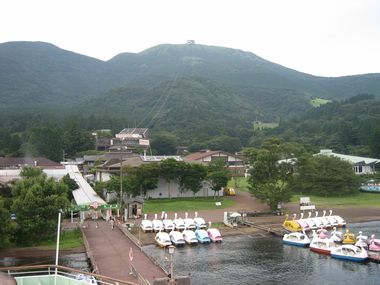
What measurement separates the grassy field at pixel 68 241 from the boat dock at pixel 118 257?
0.57 metres

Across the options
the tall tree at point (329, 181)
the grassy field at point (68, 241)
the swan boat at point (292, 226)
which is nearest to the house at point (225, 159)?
the tall tree at point (329, 181)

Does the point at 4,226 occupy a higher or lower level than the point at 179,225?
higher

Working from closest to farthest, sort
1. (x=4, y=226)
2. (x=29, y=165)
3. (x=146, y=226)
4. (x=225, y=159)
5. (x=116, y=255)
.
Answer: (x=116, y=255)
(x=4, y=226)
(x=146, y=226)
(x=29, y=165)
(x=225, y=159)

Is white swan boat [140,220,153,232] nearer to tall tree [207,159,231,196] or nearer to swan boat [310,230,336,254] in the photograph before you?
swan boat [310,230,336,254]

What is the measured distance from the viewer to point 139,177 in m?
50.6

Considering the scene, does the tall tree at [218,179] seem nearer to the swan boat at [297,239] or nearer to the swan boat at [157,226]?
the swan boat at [157,226]

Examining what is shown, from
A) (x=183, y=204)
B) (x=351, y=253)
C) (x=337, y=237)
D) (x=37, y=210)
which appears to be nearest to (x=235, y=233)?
(x=337, y=237)

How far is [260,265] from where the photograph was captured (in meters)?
28.3

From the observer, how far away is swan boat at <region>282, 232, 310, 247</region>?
109 feet

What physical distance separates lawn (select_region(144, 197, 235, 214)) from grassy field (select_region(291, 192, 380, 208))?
9307 mm

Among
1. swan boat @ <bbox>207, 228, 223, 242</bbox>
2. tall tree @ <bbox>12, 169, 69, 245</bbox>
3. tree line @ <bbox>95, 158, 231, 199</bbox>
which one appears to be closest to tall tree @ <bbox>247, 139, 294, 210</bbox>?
tree line @ <bbox>95, 158, 231, 199</bbox>

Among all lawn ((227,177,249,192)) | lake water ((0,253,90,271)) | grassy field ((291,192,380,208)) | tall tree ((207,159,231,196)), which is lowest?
lake water ((0,253,90,271))

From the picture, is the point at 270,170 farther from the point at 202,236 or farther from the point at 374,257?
the point at 374,257

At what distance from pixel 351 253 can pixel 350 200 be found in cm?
2594
